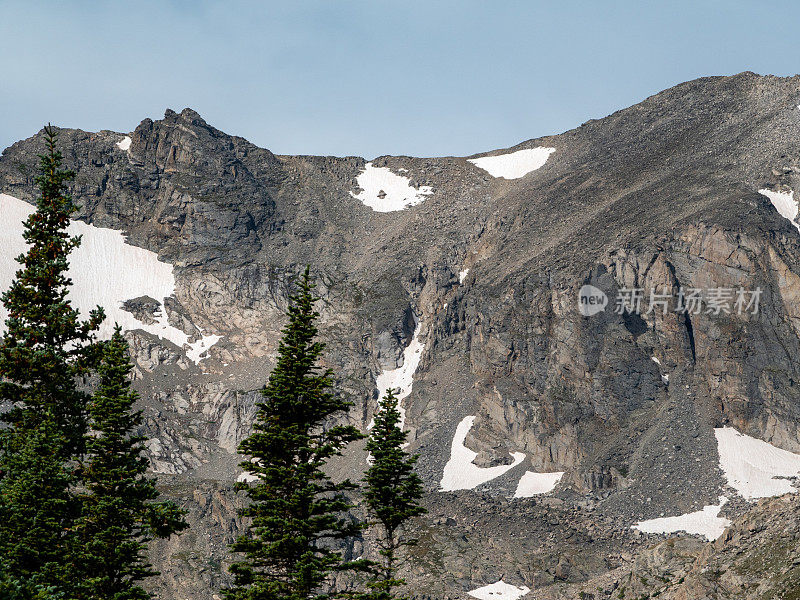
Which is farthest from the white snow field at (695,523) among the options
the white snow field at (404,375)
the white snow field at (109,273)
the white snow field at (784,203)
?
the white snow field at (109,273)

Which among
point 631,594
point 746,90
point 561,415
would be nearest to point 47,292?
point 631,594

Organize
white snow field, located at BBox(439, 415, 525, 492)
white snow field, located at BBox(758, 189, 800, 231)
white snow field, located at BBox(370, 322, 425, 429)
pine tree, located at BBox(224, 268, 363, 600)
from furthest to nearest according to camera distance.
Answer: white snow field, located at BBox(370, 322, 425, 429) < white snow field, located at BBox(758, 189, 800, 231) < white snow field, located at BBox(439, 415, 525, 492) < pine tree, located at BBox(224, 268, 363, 600)

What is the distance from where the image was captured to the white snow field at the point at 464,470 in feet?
426

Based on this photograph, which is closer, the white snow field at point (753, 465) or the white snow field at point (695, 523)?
A: the white snow field at point (695, 523)

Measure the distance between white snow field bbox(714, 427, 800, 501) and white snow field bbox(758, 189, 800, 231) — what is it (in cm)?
3961

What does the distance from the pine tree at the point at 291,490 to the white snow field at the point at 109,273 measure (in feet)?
452

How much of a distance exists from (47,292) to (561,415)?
112668 mm

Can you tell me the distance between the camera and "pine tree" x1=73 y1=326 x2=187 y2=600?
94.2 feet

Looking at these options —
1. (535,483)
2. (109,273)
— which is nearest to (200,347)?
(109,273)

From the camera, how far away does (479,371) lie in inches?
5881

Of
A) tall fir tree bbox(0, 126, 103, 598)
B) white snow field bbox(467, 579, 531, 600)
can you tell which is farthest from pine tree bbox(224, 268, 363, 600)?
white snow field bbox(467, 579, 531, 600)

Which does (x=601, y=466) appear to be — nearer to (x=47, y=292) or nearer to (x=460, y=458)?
(x=460, y=458)

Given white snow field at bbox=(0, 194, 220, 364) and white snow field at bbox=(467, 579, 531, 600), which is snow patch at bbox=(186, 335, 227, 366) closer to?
white snow field at bbox=(0, 194, 220, 364)

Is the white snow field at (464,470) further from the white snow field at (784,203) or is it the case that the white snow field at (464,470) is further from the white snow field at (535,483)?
the white snow field at (784,203)
